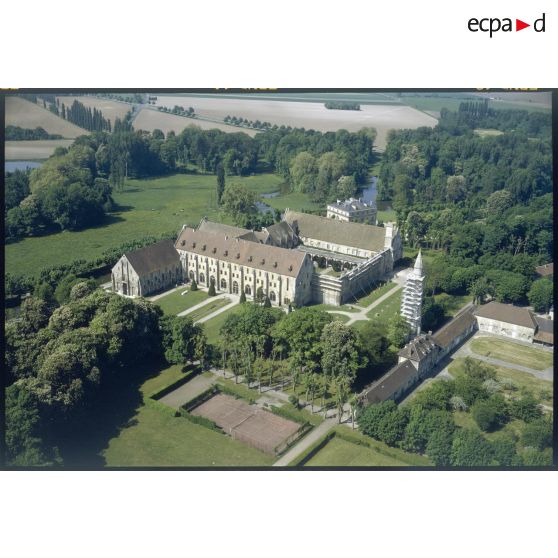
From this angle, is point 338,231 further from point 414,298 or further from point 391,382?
point 391,382

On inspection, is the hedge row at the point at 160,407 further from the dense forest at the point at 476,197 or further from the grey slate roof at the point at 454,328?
the dense forest at the point at 476,197

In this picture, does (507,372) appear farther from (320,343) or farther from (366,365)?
(320,343)

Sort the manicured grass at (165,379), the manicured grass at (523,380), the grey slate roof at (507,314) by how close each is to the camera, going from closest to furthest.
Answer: the manicured grass at (165,379), the manicured grass at (523,380), the grey slate roof at (507,314)

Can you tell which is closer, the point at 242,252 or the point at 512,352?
the point at 512,352

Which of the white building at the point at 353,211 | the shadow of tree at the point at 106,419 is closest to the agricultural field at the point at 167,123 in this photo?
the white building at the point at 353,211

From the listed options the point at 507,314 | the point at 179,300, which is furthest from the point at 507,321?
the point at 179,300

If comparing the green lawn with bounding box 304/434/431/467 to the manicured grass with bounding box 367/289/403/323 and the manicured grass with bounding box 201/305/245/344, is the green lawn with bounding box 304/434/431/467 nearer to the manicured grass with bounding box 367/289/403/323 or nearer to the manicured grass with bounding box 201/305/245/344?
the manicured grass with bounding box 201/305/245/344

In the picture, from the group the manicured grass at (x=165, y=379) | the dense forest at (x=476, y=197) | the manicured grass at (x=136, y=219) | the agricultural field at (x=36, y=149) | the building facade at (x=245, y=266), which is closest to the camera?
the manicured grass at (x=165, y=379)
